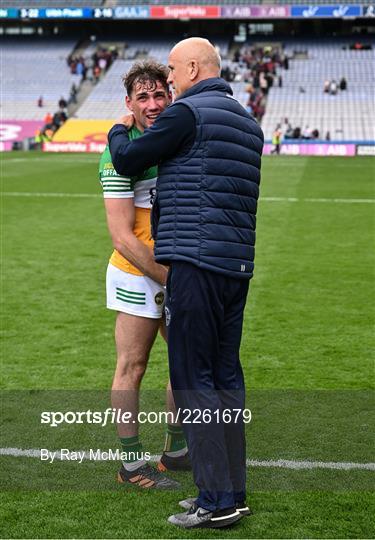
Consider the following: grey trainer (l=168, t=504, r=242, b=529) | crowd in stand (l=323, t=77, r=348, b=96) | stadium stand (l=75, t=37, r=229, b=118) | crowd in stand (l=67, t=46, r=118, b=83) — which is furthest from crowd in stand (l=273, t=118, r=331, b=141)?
grey trainer (l=168, t=504, r=242, b=529)

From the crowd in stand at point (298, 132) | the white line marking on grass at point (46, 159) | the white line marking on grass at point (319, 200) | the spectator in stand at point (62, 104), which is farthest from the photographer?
the spectator in stand at point (62, 104)

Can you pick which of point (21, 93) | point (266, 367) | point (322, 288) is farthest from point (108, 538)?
point (21, 93)

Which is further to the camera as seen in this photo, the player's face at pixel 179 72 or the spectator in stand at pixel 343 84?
the spectator in stand at pixel 343 84

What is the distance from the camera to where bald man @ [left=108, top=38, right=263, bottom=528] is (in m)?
4.11

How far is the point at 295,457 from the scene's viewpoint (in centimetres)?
521

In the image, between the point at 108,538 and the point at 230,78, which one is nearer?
the point at 108,538

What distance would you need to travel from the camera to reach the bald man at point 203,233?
4.11 meters

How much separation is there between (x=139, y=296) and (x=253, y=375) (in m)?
2.49

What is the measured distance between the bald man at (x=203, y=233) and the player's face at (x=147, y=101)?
294 millimetres

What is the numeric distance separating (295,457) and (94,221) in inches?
464

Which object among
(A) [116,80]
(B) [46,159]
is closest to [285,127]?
(A) [116,80]

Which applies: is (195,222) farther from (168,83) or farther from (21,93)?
(21,93)

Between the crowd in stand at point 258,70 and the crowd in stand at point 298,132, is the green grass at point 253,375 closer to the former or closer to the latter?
the crowd in stand at point 298,132

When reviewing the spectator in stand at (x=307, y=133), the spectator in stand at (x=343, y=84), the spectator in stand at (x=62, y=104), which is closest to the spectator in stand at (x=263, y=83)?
the spectator in stand at (x=343, y=84)
